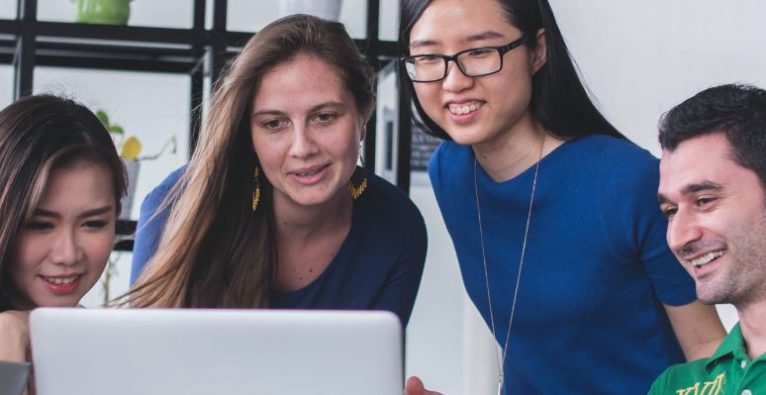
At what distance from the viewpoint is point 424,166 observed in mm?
3738

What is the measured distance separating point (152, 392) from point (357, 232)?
105cm

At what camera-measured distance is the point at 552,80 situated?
1.90 meters

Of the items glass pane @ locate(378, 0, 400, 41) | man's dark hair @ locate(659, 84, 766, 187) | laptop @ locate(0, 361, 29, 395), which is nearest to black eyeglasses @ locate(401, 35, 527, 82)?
man's dark hair @ locate(659, 84, 766, 187)

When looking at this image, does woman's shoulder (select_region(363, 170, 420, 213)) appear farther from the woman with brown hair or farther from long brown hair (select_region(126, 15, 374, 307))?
long brown hair (select_region(126, 15, 374, 307))

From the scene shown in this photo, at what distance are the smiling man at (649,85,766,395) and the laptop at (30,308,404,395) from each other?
0.64 metres

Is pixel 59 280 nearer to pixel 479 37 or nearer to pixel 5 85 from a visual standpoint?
pixel 479 37

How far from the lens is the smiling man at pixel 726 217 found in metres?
1.54

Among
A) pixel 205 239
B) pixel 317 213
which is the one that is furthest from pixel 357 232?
pixel 205 239

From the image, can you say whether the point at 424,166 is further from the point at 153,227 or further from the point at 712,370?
the point at 712,370

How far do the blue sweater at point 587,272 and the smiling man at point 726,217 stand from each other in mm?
182

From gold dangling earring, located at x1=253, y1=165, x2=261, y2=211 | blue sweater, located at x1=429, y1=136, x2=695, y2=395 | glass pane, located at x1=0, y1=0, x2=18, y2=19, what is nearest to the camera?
blue sweater, located at x1=429, y1=136, x2=695, y2=395

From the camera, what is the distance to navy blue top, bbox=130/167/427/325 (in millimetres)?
2064

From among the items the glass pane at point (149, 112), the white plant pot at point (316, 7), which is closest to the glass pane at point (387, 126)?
the white plant pot at point (316, 7)

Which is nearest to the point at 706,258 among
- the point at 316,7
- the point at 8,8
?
the point at 316,7
